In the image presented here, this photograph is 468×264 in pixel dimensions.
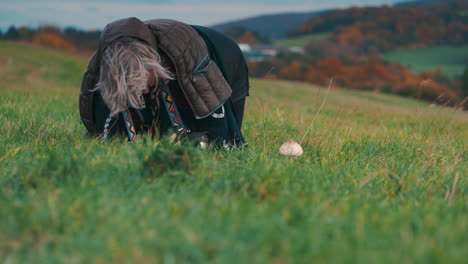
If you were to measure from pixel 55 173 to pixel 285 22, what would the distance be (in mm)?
91871

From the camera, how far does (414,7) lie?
246 ft

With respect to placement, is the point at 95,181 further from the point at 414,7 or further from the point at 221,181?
the point at 414,7

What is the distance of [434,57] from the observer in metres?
57.0

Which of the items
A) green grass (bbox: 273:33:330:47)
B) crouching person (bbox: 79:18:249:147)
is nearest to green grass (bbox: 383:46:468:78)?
green grass (bbox: 273:33:330:47)

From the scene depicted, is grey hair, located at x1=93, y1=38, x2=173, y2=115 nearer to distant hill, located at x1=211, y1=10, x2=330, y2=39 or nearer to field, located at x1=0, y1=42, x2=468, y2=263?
field, located at x1=0, y1=42, x2=468, y2=263

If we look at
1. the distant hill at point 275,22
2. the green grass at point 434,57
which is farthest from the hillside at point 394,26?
the distant hill at point 275,22

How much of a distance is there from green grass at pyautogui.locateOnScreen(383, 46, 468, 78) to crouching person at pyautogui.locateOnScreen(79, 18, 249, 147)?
1948 inches

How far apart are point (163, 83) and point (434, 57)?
6179 centimetres

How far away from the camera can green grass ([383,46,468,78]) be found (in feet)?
168

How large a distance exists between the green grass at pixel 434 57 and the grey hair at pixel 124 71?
50.4 m

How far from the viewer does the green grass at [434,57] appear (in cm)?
5126

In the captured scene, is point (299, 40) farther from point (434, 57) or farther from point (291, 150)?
point (291, 150)

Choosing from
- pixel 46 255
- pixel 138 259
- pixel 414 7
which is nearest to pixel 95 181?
pixel 46 255

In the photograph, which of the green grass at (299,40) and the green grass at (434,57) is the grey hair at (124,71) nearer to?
the green grass at (434,57)
